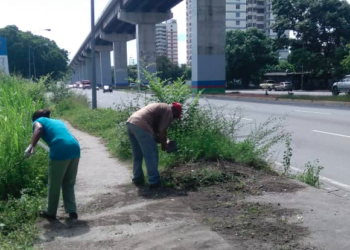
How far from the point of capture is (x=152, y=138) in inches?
230

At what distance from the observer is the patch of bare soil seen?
3973 mm

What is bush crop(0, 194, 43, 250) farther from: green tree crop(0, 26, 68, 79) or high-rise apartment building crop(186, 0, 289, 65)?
high-rise apartment building crop(186, 0, 289, 65)

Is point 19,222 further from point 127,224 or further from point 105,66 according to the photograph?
point 105,66

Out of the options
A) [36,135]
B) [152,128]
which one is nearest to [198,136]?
[152,128]

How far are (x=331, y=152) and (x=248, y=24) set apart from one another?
385 ft

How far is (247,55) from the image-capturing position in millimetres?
60906

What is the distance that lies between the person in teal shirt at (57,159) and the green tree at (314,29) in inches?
1716

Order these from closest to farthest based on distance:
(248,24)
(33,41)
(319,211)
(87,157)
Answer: (319,211), (87,157), (33,41), (248,24)

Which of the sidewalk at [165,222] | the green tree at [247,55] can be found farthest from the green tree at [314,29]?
the sidewalk at [165,222]

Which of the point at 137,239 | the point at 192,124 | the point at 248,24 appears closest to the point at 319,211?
the point at 137,239

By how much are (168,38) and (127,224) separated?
171 metres

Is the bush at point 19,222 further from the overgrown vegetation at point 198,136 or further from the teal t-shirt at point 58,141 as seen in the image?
the overgrown vegetation at point 198,136

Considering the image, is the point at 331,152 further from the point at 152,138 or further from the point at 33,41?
the point at 33,41

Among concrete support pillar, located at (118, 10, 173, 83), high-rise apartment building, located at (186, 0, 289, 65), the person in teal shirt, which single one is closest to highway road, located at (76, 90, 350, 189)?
the person in teal shirt
